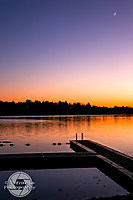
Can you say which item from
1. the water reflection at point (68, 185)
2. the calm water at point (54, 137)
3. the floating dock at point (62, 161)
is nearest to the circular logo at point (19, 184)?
the water reflection at point (68, 185)

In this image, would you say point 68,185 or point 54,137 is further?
point 54,137

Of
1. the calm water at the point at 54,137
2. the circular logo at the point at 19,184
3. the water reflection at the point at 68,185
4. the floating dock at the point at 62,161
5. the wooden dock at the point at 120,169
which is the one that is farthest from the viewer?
the calm water at the point at 54,137

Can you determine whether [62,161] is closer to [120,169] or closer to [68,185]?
[68,185]

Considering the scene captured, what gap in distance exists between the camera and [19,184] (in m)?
14.8

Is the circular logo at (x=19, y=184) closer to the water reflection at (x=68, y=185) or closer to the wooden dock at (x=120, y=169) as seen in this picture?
the water reflection at (x=68, y=185)

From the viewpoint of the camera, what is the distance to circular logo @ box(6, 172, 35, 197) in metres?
14.1

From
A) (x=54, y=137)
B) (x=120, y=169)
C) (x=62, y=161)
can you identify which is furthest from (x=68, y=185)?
(x=54, y=137)

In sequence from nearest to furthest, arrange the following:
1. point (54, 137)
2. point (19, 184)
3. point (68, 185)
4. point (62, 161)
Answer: point (19, 184) → point (68, 185) → point (62, 161) → point (54, 137)

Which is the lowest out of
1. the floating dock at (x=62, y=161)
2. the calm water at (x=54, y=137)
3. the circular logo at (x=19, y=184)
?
the calm water at (x=54, y=137)

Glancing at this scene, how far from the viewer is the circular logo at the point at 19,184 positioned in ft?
46.3

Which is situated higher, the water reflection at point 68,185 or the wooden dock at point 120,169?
the wooden dock at point 120,169

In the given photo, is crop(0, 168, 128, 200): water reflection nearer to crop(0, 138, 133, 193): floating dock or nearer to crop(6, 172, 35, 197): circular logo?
crop(6, 172, 35, 197): circular logo

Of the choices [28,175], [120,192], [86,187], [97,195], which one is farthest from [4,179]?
[120,192]

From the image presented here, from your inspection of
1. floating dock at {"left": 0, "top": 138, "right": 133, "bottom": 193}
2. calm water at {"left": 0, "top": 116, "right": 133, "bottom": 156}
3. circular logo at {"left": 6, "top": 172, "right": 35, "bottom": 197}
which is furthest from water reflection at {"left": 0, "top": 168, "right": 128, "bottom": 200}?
calm water at {"left": 0, "top": 116, "right": 133, "bottom": 156}
